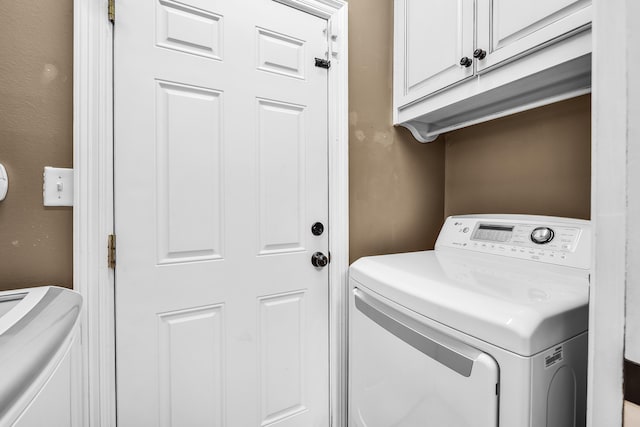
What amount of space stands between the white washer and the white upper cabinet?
1.65 ft

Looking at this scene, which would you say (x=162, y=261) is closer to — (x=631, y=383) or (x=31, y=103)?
(x=31, y=103)

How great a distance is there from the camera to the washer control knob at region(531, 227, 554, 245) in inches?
40.4

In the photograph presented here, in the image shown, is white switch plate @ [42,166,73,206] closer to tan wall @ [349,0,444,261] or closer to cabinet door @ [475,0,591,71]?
tan wall @ [349,0,444,261]

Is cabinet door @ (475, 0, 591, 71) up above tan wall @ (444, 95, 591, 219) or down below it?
above

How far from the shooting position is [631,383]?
0.45 metres

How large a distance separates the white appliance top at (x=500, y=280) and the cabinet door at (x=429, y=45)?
2.16 feet

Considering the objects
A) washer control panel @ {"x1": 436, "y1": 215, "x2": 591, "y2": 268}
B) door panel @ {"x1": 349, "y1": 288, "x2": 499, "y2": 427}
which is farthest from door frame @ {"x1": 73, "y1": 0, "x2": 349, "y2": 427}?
washer control panel @ {"x1": 436, "y1": 215, "x2": 591, "y2": 268}

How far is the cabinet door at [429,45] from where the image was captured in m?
1.13

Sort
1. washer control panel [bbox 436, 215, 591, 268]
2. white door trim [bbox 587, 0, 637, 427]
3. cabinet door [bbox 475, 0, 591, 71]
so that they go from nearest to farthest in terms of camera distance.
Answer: white door trim [bbox 587, 0, 637, 427] → cabinet door [bbox 475, 0, 591, 71] → washer control panel [bbox 436, 215, 591, 268]

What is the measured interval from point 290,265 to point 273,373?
18.6 inches

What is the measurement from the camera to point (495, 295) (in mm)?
723

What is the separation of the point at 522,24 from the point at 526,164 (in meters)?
0.64

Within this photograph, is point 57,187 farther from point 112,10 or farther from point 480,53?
point 480,53

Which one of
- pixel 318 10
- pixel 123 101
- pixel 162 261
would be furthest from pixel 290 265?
pixel 318 10
